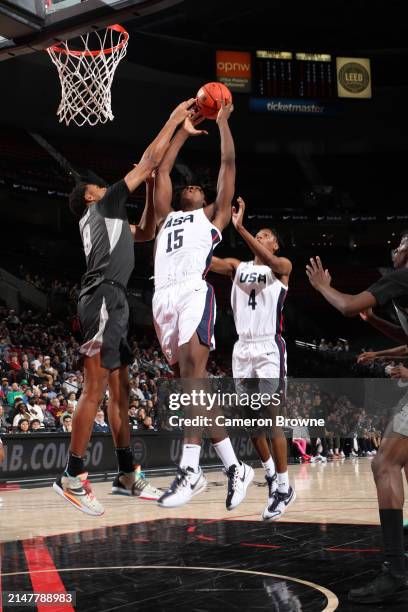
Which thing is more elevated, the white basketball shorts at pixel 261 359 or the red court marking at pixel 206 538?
the white basketball shorts at pixel 261 359

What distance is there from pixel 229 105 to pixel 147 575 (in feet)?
10.8

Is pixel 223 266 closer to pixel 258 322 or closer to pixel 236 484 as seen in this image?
pixel 258 322

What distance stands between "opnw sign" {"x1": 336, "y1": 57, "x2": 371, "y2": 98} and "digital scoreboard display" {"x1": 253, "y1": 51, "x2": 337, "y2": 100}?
218mm

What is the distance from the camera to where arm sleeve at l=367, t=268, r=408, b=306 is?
184 inches

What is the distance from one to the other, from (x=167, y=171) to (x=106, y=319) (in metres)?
0.96

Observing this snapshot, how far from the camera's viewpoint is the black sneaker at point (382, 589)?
15.6 ft

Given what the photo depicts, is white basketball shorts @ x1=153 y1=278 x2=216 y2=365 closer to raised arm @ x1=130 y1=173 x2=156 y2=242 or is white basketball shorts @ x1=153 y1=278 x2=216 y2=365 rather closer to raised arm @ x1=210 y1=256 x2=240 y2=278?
raised arm @ x1=130 y1=173 x2=156 y2=242

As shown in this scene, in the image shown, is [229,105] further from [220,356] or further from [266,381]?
[220,356]

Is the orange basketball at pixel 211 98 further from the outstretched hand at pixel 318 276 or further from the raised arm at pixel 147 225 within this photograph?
the outstretched hand at pixel 318 276

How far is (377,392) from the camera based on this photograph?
20.9m

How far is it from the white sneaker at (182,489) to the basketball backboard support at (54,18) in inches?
97.0

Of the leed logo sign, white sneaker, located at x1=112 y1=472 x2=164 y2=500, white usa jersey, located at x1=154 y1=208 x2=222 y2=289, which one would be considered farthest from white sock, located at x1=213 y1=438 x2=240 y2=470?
the leed logo sign

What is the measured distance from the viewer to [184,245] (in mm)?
4652

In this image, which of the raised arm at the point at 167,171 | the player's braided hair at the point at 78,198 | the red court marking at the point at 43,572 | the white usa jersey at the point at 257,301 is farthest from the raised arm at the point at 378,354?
the red court marking at the point at 43,572
